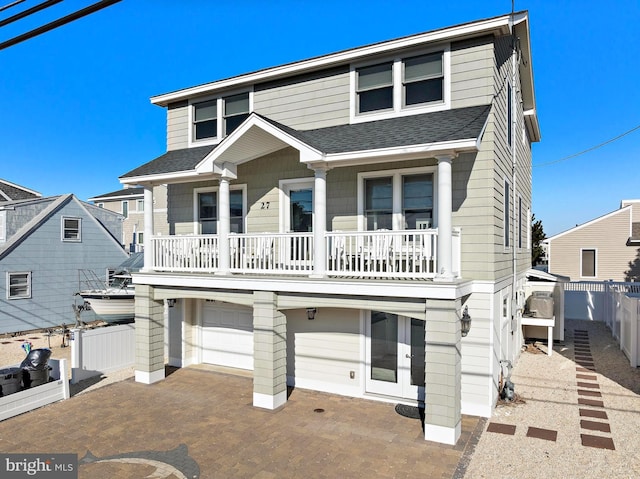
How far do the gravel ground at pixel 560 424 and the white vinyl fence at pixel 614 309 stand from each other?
663 mm

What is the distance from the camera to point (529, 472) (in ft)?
19.5

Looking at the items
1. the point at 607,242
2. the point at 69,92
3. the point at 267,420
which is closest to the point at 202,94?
the point at 267,420

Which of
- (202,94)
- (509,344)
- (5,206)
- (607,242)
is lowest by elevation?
(509,344)

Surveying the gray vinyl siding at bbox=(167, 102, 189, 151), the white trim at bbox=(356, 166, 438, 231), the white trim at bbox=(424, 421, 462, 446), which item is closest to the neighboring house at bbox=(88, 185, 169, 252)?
the gray vinyl siding at bbox=(167, 102, 189, 151)

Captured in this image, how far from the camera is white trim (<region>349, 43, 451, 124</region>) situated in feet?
28.6

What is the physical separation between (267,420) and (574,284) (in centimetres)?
2034

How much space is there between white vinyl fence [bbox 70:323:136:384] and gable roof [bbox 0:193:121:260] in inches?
351

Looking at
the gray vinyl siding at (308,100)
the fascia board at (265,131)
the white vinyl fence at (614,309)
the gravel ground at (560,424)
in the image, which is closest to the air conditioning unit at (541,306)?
the gravel ground at (560,424)

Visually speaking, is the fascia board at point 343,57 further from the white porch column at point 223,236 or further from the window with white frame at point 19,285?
the window with white frame at point 19,285

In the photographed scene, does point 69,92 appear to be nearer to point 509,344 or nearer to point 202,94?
point 202,94

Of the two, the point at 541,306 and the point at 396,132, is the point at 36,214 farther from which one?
the point at 541,306

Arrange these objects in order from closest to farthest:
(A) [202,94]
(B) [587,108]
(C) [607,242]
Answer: (A) [202,94], (B) [587,108], (C) [607,242]

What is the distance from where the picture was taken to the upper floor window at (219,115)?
11344 mm

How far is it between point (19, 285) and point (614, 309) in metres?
24.0
